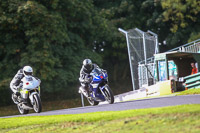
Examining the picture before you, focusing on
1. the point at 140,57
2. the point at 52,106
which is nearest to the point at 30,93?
the point at 140,57

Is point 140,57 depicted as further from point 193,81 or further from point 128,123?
point 128,123

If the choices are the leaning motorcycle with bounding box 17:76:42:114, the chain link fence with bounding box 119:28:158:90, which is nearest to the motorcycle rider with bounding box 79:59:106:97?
the leaning motorcycle with bounding box 17:76:42:114

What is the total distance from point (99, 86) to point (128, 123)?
22.8 ft

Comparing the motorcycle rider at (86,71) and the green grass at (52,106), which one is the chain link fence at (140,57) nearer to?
the motorcycle rider at (86,71)

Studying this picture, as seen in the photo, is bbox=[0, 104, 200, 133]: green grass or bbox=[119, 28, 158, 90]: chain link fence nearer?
bbox=[0, 104, 200, 133]: green grass

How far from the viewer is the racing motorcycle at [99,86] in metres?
15.9

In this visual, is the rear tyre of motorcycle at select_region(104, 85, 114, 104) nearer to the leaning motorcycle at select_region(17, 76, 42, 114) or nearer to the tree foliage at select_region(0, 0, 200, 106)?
the leaning motorcycle at select_region(17, 76, 42, 114)

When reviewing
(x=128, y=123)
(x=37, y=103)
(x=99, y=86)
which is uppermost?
(x=99, y=86)

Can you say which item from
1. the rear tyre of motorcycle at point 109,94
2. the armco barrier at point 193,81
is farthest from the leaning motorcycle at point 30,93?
the armco barrier at point 193,81

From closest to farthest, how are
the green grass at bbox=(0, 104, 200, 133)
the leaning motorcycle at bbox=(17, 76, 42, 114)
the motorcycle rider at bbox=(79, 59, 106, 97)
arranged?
1. the green grass at bbox=(0, 104, 200, 133)
2. the leaning motorcycle at bbox=(17, 76, 42, 114)
3. the motorcycle rider at bbox=(79, 59, 106, 97)

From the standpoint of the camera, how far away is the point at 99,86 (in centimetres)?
1616

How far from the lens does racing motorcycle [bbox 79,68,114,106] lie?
1589 centimetres

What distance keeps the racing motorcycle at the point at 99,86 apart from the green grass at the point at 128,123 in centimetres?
444

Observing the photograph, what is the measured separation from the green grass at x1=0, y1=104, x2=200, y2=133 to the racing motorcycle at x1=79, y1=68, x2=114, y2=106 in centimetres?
444
